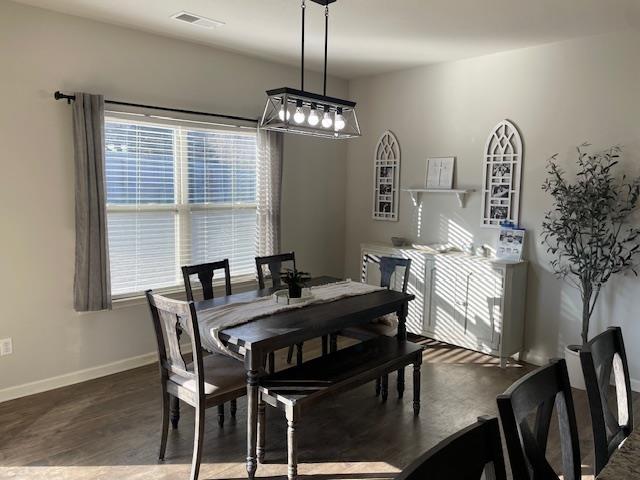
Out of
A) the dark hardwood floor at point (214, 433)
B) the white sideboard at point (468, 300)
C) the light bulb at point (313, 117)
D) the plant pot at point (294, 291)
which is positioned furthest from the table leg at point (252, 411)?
the white sideboard at point (468, 300)

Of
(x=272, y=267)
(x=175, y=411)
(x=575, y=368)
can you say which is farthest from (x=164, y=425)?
(x=575, y=368)

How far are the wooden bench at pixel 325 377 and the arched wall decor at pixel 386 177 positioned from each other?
2227mm

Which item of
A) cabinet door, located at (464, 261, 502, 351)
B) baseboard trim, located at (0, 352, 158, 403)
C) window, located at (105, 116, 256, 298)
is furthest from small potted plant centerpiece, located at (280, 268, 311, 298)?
cabinet door, located at (464, 261, 502, 351)

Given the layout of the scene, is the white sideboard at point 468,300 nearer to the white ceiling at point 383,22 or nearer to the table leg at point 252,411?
the white ceiling at point 383,22

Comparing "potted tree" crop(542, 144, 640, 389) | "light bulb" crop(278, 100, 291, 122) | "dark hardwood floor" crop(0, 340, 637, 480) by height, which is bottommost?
"dark hardwood floor" crop(0, 340, 637, 480)

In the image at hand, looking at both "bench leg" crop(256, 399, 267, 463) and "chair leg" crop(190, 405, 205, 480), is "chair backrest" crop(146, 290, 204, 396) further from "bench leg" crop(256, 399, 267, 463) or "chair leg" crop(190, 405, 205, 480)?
"bench leg" crop(256, 399, 267, 463)

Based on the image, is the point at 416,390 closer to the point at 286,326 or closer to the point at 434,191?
the point at 286,326

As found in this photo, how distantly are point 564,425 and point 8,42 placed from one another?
384 cm

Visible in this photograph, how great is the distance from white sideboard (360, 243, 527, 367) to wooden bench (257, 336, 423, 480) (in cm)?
123

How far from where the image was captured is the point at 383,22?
367 cm

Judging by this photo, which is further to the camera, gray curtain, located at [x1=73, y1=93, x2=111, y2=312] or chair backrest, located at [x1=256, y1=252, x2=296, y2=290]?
chair backrest, located at [x1=256, y1=252, x2=296, y2=290]

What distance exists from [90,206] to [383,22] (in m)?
2.52

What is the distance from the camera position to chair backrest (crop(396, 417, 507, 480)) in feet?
3.22

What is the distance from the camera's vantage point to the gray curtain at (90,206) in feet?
11.9
